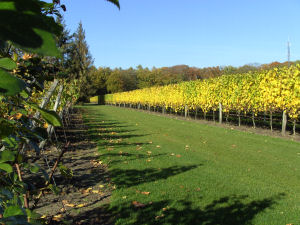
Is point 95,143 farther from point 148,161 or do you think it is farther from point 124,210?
point 124,210

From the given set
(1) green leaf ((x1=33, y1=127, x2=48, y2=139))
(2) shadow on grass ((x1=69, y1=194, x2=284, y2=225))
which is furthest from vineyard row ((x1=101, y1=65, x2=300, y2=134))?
(1) green leaf ((x1=33, y1=127, x2=48, y2=139))

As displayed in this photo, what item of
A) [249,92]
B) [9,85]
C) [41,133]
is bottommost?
[41,133]

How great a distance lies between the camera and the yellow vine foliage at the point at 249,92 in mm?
11867

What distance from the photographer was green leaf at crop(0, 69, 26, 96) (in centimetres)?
31

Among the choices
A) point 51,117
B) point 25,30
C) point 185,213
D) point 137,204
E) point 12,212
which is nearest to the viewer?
point 25,30

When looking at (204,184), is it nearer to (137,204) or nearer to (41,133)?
(137,204)

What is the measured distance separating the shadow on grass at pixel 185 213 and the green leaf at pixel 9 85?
A: 339 cm

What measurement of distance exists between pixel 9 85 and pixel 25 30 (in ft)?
0.32

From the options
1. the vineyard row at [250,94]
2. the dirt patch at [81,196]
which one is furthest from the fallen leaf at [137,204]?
the vineyard row at [250,94]

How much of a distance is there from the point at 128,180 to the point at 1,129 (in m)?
4.87

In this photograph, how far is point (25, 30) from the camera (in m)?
0.25

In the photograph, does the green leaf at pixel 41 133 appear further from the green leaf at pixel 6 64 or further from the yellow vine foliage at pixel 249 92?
the yellow vine foliage at pixel 249 92

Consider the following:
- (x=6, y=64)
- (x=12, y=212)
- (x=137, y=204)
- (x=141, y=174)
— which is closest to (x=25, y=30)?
(x=6, y=64)

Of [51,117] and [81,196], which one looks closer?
[51,117]
